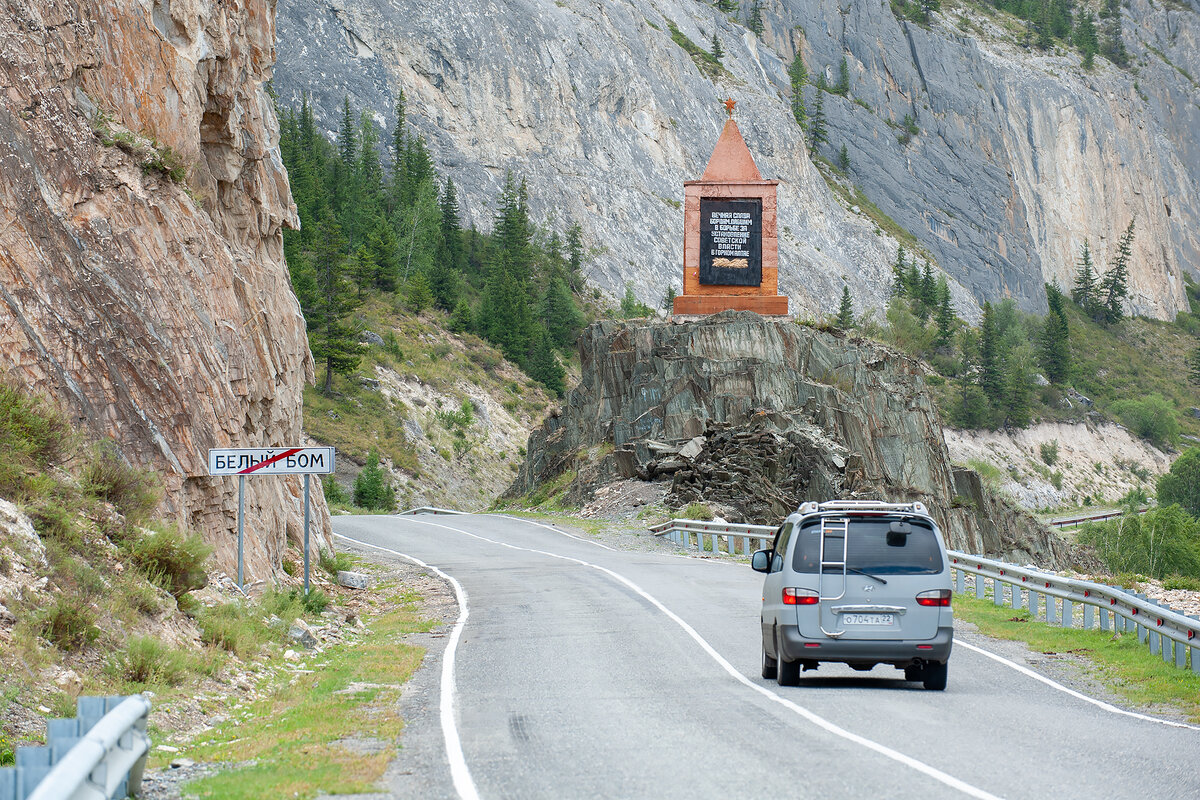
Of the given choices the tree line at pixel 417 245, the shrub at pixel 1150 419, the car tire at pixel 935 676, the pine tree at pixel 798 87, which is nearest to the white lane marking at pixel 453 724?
the car tire at pixel 935 676

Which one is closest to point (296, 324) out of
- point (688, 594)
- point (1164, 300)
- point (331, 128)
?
point (688, 594)

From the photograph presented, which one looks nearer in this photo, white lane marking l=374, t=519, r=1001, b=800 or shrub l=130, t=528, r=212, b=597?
white lane marking l=374, t=519, r=1001, b=800

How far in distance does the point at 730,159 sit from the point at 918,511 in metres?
34.3

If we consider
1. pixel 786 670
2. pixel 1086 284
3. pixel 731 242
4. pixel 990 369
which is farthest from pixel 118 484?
pixel 1086 284

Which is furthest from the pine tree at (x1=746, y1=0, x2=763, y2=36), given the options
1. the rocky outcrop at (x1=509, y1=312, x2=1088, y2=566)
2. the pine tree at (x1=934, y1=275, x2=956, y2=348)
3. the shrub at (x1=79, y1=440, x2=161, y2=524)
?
the shrub at (x1=79, y1=440, x2=161, y2=524)

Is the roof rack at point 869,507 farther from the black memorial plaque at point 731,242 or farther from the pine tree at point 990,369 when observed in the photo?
the pine tree at point 990,369

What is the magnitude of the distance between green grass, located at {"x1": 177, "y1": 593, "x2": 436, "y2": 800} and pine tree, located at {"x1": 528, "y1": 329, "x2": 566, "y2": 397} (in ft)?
220

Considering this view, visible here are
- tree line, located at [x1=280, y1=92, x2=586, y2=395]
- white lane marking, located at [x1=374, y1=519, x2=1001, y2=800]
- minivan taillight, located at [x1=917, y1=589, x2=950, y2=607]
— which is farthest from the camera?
tree line, located at [x1=280, y1=92, x2=586, y2=395]

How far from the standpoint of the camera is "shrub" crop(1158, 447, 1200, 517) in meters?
87.0

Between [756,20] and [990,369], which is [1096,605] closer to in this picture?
[990,369]

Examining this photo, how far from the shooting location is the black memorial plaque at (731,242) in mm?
43406

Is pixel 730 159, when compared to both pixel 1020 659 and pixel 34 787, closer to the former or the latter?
pixel 1020 659

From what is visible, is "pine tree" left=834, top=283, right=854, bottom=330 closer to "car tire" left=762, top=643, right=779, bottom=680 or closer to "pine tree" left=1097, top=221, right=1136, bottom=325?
"pine tree" left=1097, top=221, right=1136, bottom=325

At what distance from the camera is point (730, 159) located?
4422 cm
